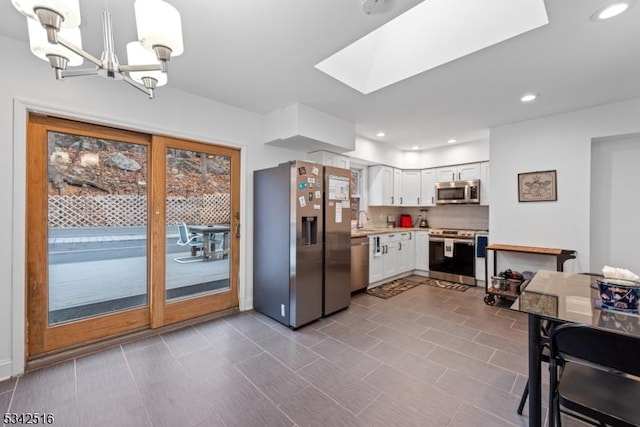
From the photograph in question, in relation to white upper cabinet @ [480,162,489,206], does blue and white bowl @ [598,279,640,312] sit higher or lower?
lower

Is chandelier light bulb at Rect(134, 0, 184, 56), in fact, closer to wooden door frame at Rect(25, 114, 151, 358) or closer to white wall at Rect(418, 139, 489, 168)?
wooden door frame at Rect(25, 114, 151, 358)

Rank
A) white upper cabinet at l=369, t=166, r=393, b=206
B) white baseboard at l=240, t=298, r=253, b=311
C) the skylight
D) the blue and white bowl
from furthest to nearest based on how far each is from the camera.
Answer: white upper cabinet at l=369, t=166, r=393, b=206, white baseboard at l=240, t=298, r=253, b=311, the skylight, the blue and white bowl

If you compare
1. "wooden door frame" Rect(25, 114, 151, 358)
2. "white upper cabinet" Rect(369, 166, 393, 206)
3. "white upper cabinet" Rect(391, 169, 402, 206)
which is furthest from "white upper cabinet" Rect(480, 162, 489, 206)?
"wooden door frame" Rect(25, 114, 151, 358)

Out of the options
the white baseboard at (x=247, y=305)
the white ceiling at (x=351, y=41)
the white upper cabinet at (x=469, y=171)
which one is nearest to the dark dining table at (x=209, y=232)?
the white baseboard at (x=247, y=305)

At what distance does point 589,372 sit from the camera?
1431 millimetres

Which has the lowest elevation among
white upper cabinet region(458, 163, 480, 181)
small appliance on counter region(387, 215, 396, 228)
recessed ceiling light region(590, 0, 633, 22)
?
small appliance on counter region(387, 215, 396, 228)

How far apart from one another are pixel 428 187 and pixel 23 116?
5.77 m

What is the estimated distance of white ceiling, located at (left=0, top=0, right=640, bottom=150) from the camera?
180 cm

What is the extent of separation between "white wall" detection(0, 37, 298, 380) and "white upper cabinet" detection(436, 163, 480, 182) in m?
4.49

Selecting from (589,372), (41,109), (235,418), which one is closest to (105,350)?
(235,418)

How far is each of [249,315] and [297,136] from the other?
233cm

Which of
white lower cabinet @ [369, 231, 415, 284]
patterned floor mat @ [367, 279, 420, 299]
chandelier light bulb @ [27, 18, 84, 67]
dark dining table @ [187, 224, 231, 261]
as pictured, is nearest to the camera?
chandelier light bulb @ [27, 18, 84, 67]

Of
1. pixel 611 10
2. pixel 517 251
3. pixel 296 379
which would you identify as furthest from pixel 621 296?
pixel 517 251

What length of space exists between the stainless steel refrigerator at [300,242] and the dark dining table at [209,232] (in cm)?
36
